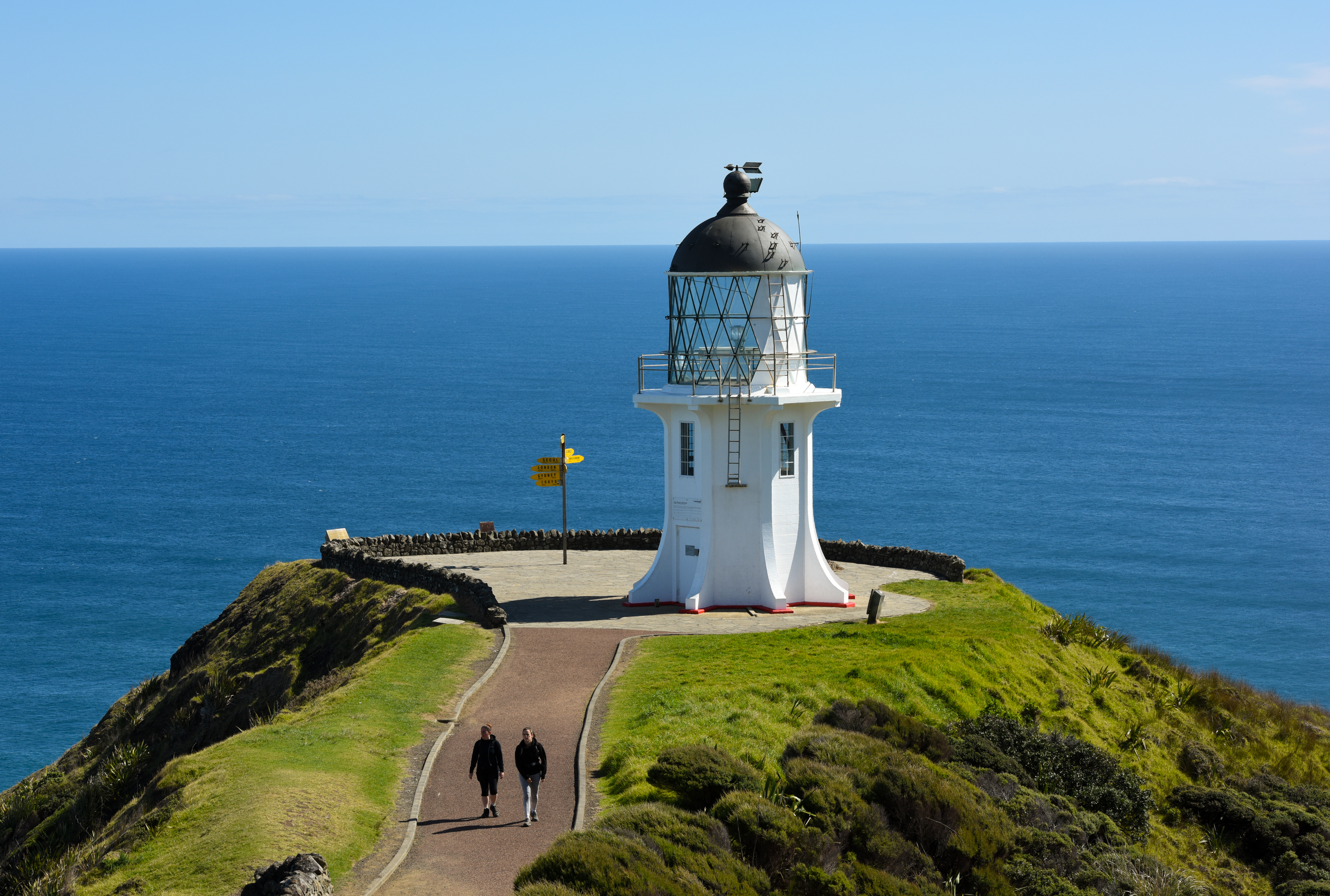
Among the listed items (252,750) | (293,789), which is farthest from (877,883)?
(252,750)

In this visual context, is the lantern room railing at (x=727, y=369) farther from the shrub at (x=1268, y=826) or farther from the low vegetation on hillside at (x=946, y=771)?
the shrub at (x=1268, y=826)

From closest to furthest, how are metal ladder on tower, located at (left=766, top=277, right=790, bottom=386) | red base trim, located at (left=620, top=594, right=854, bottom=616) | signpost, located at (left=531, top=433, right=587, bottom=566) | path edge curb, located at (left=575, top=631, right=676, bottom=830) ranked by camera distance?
path edge curb, located at (left=575, top=631, right=676, bottom=830) < metal ladder on tower, located at (left=766, top=277, right=790, bottom=386) < red base trim, located at (left=620, top=594, right=854, bottom=616) < signpost, located at (left=531, top=433, right=587, bottom=566)

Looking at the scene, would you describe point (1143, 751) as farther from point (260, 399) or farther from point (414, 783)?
point (260, 399)

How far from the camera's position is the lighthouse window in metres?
33.1

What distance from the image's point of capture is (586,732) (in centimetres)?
2227

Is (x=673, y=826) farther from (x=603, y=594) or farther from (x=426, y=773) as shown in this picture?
(x=603, y=594)

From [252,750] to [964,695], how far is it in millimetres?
13430

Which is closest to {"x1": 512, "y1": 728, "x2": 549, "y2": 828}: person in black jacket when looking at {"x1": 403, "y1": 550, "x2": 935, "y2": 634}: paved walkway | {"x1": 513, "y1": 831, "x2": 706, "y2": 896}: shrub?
{"x1": 513, "y1": 831, "x2": 706, "y2": 896}: shrub

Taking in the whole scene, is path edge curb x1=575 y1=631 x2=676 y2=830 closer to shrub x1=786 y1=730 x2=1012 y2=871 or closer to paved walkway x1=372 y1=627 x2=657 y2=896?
paved walkway x1=372 y1=627 x2=657 y2=896

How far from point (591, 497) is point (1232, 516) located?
41.8 metres

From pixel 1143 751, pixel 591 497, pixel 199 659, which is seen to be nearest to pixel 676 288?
pixel 1143 751

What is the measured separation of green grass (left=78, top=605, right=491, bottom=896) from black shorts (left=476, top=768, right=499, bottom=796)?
A: 55.5 inches

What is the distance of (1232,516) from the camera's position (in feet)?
289

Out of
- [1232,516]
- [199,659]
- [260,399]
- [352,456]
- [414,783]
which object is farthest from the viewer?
[260,399]
